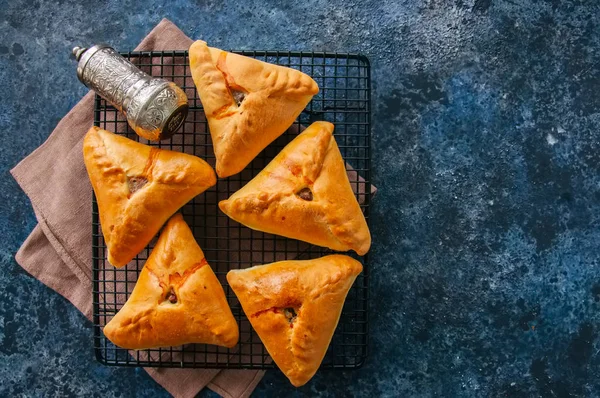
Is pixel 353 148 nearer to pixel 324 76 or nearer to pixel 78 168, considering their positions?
pixel 324 76

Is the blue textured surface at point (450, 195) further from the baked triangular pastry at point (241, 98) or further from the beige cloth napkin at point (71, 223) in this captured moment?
the baked triangular pastry at point (241, 98)

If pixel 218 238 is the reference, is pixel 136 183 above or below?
above

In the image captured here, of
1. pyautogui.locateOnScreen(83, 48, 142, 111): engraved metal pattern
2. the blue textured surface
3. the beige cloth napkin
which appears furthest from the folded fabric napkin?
pyautogui.locateOnScreen(83, 48, 142, 111): engraved metal pattern

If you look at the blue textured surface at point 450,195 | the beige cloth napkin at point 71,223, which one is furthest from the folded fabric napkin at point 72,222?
the blue textured surface at point 450,195

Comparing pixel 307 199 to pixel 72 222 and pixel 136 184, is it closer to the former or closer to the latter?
pixel 136 184

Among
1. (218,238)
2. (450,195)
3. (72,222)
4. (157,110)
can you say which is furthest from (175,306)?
(450,195)
